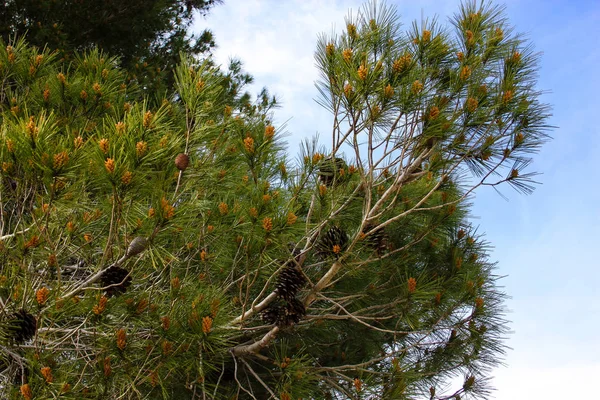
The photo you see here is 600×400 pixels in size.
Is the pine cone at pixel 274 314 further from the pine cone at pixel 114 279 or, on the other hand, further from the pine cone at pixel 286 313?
the pine cone at pixel 114 279

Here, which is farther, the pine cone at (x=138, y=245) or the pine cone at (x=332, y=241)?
the pine cone at (x=332, y=241)

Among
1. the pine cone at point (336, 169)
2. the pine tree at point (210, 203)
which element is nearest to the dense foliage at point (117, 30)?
the pine tree at point (210, 203)

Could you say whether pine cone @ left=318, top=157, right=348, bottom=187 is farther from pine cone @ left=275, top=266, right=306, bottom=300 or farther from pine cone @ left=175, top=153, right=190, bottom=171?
pine cone @ left=175, top=153, right=190, bottom=171

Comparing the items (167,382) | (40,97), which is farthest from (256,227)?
(40,97)

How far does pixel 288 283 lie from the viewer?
223 cm

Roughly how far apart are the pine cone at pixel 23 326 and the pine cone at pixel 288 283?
0.85 metres

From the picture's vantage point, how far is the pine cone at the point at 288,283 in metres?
2.23

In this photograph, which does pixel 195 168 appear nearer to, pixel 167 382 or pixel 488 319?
pixel 167 382

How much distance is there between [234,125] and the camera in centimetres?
232

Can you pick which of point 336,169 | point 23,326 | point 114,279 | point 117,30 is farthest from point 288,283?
point 117,30

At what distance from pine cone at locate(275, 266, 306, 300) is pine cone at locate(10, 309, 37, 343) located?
852 mm

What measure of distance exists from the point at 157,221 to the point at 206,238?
29.4 inches

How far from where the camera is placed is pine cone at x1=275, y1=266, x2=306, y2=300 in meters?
2.23

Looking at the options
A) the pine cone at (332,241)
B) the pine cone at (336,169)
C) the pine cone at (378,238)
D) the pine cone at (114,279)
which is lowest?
the pine cone at (114,279)
